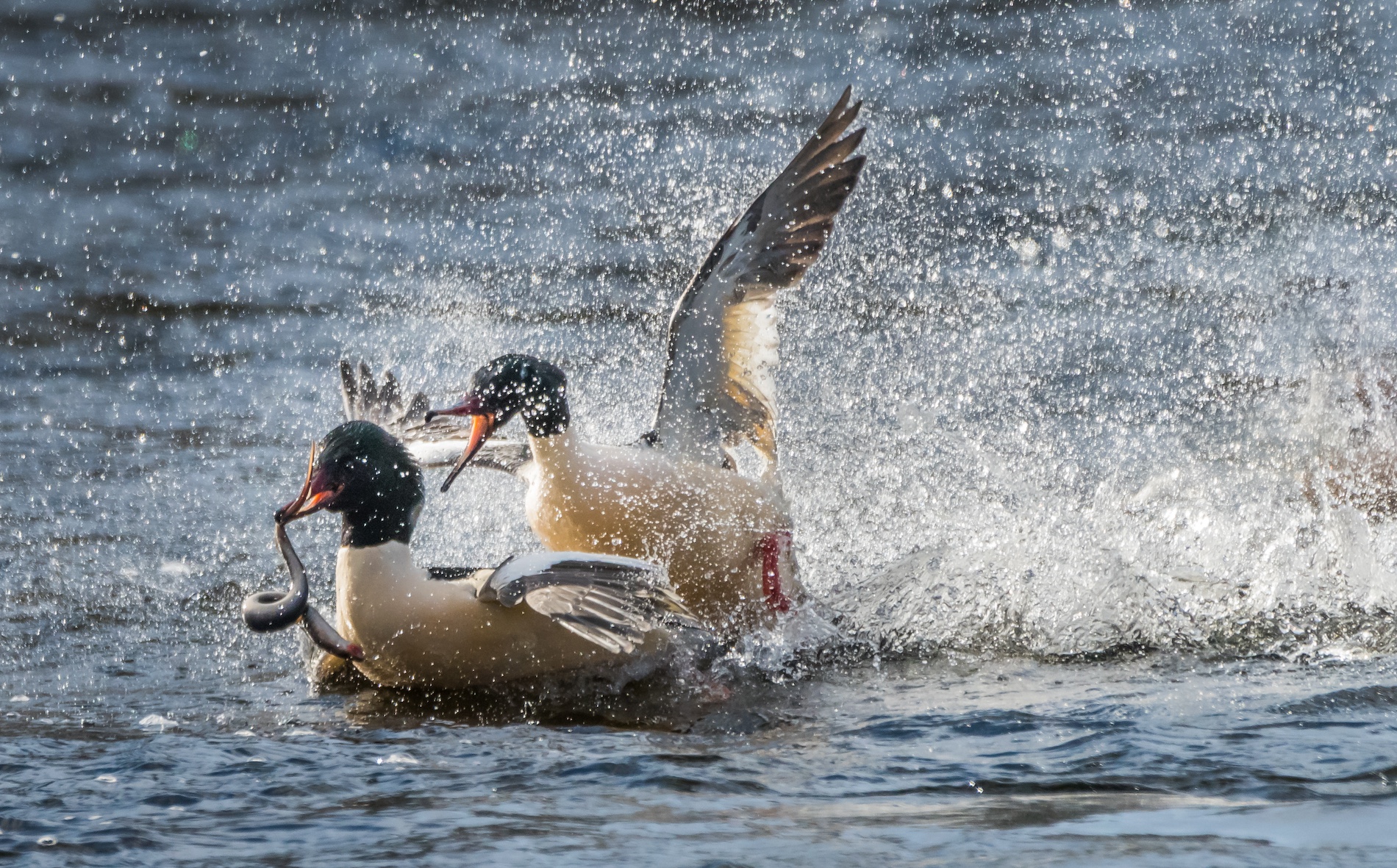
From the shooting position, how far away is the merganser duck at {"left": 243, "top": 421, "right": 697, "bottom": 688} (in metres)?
4.31

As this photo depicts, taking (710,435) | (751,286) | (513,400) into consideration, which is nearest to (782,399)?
(710,435)

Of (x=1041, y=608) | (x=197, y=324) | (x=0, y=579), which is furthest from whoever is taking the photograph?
(x=197, y=324)

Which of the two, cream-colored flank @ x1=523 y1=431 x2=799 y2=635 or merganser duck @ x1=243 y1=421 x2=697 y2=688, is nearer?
merganser duck @ x1=243 y1=421 x2=697 y2=688

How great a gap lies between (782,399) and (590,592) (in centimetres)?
460

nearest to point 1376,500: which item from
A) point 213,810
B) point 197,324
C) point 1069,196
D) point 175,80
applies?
point 213,810

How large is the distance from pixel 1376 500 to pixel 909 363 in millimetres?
3546

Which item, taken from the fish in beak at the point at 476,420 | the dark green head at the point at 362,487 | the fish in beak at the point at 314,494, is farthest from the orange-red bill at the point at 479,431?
the fish in beak at the point at 314,494

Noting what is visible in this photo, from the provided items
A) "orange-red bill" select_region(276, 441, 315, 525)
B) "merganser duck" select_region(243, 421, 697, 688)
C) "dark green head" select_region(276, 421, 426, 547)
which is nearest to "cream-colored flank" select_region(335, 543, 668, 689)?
"merganser duck" select_region(243, 421, 697, 688)

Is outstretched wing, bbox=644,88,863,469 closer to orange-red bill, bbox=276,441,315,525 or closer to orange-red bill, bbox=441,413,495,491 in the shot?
orange-red bill, bbox=441,413,495,491

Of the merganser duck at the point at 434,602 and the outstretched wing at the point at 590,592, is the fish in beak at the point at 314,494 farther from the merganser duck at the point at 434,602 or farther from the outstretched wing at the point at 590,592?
the outstretched wing at the point at 590,592

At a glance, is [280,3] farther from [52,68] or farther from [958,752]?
[958,752]

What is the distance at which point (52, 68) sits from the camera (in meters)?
13.8

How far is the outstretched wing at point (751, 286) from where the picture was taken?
223 inches

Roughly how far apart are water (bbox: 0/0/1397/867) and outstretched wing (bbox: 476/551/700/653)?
0.27 m
